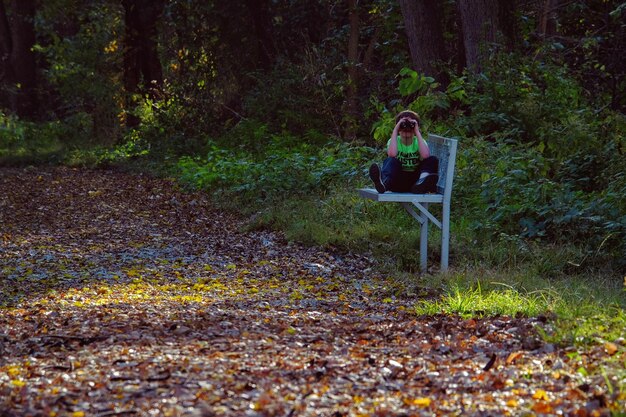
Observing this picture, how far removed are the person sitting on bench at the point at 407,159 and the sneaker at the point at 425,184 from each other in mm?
106

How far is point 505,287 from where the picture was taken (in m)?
7.52

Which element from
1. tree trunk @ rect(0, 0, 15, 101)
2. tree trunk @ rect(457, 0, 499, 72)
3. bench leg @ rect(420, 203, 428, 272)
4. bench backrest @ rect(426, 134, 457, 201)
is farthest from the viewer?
tree trunk @ rect(0, 0, 15, 101)

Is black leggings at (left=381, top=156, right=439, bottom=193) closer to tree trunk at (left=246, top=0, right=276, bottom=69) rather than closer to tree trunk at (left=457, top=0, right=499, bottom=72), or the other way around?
tree trunk at (left=457, top=0, right=499, bottom=72)

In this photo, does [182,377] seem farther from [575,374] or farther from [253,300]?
[253,300]

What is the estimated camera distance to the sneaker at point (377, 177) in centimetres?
870

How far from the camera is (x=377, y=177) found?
28.7ft

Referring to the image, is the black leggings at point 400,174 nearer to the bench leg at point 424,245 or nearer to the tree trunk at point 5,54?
the bench leg at point 424,245

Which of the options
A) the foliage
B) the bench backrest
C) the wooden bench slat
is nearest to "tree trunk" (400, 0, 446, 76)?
the foliage

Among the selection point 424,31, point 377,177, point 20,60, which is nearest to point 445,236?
point 377,177

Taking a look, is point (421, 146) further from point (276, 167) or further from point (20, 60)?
point (20, 60)

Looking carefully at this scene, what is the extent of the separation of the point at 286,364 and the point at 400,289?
298 centimetres

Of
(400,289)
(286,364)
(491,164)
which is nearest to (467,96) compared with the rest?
(491,164)

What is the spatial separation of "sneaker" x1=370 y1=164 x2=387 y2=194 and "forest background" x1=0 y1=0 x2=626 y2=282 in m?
0.87

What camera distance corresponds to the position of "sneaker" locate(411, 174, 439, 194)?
881cm
